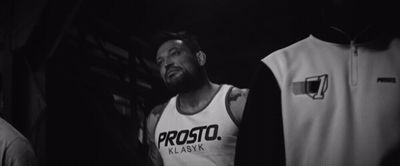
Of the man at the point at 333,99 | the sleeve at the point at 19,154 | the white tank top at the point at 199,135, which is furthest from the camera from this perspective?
the white tank top at the point at 199,135

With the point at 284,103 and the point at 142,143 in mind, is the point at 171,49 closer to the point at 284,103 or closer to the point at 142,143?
the point at 142,143

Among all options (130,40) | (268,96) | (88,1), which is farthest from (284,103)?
(88,1)

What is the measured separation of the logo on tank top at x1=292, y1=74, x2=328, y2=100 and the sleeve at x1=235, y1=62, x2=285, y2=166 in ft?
0.17

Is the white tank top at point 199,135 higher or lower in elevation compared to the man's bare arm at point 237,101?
lower

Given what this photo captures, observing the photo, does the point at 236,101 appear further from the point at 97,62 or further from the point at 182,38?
the point at 97,62

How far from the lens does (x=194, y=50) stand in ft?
7.46

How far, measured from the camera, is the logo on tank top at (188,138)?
206 cm

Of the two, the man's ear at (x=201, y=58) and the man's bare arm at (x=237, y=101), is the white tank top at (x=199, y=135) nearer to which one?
the man's bare arm at (x=237, y=101)

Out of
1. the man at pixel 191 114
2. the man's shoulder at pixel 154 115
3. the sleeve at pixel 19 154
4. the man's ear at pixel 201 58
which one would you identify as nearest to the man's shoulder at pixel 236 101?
the man at pixel 191 114

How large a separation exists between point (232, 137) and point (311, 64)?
83 cm

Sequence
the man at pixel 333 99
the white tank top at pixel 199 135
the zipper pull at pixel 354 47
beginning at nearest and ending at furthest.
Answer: the man at pixel 333 99, the zipper pull at pixel 354 47, the white tank top at pixel 199 135

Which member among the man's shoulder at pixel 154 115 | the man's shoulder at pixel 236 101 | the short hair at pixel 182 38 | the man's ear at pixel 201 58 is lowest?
the man's shoulder at pixel 154 115

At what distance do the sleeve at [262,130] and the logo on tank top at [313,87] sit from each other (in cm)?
5

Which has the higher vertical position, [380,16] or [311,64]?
[380,16]
